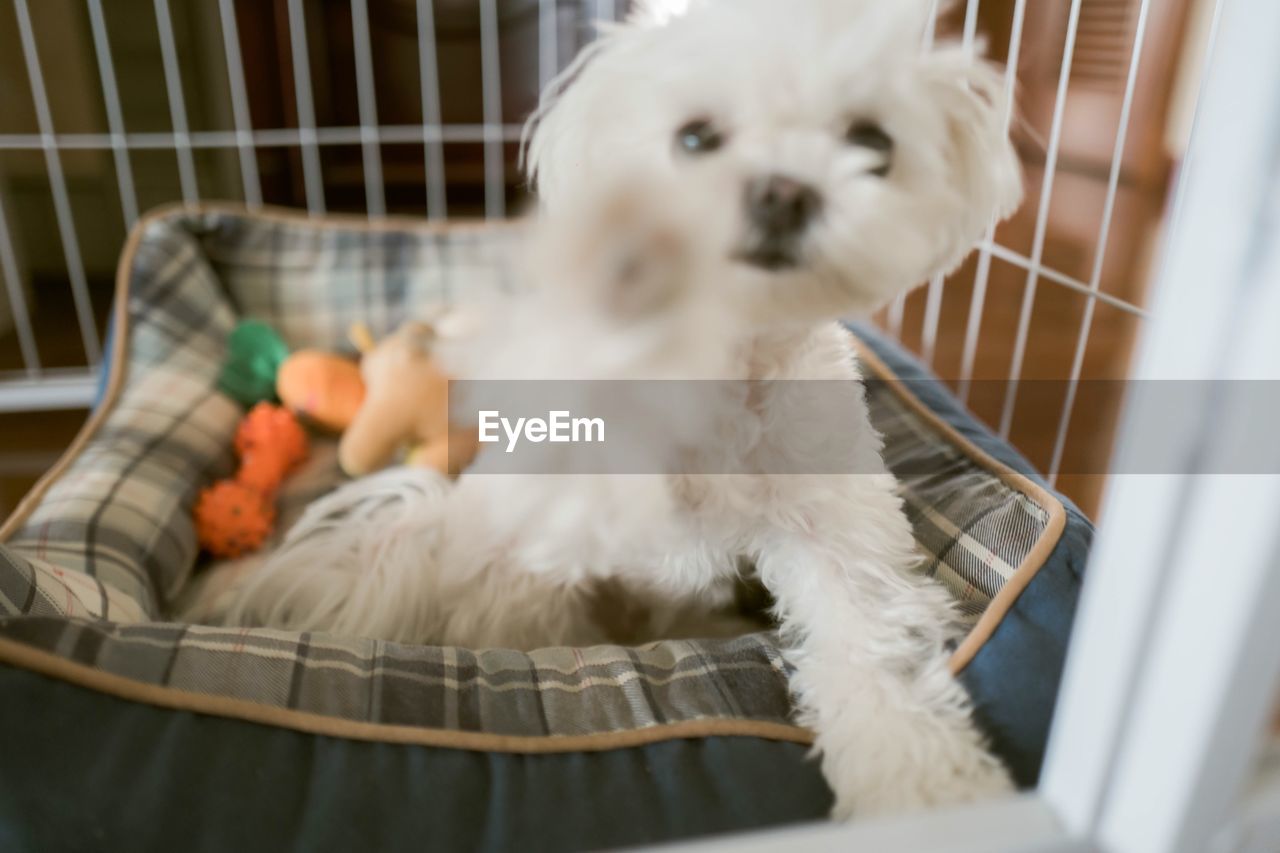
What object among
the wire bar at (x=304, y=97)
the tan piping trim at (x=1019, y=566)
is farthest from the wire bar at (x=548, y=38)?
the tan piping trim at (x=1019, y=566)

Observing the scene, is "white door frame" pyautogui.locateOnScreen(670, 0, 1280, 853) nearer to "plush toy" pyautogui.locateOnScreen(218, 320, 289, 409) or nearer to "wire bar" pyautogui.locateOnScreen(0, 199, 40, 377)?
"plush toy" pyautogui.locateOnScreen(218, 320, 289, 409)

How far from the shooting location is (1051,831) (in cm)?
46

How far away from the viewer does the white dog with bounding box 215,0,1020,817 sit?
439 millimetres

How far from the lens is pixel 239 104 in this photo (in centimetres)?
173

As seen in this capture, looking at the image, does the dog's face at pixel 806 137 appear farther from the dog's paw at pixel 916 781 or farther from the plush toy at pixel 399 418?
the plush toy at pixel 399 418

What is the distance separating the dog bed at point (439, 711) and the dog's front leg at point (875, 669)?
0.8 inches

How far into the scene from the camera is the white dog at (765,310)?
44 cm

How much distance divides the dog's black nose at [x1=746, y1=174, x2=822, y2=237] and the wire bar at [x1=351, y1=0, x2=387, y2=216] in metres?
1.34

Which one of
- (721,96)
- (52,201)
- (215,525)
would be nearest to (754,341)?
(721,96)

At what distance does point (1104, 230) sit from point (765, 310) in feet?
1.85

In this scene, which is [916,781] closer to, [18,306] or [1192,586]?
[1192,586]

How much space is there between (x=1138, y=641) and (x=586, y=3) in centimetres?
169

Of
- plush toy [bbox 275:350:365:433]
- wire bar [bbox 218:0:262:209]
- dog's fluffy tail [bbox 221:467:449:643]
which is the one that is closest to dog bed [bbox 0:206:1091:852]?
dog's fluffy tail [bbox 221:467:449:643]

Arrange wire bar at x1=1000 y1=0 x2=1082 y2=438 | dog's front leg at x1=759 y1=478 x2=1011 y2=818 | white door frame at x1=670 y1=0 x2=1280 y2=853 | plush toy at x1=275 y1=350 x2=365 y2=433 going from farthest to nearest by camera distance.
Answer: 1. plush toy at x1=275 y1=350 x2=365 y2=433
2. wire bar at x1=1000 y1=0 x2=1082 y2=438
3. dog's front leg at x1=759 y1=478 x2=1011 y2=818
4. white door frame at x1=670 y1=0 x2=1280 y2=853
